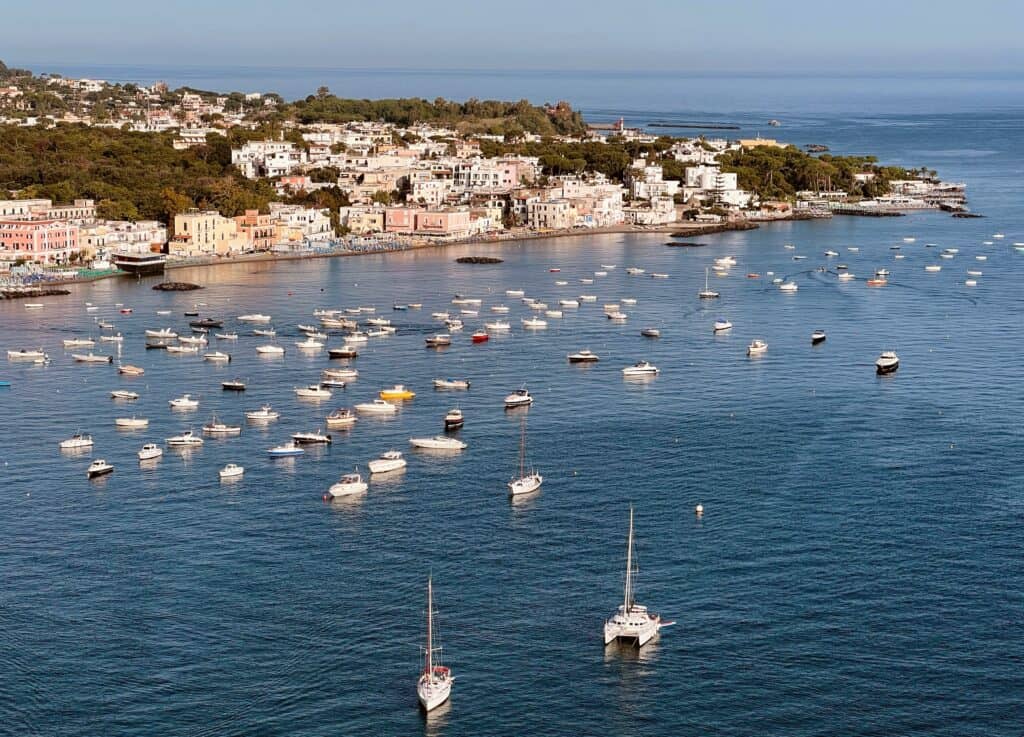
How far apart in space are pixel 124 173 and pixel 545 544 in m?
42.4

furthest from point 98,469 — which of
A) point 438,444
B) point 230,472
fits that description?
point 438,444

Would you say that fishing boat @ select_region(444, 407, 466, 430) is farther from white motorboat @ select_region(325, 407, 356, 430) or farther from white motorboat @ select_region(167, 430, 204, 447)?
white motorboat @ select_region(167, 430, 204, 447)

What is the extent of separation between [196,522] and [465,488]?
3.89 metres

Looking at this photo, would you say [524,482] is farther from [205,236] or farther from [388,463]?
[205,236]

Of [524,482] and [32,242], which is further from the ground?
[32,242]

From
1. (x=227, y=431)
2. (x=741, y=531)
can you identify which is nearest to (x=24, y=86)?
(x=227, y=431)

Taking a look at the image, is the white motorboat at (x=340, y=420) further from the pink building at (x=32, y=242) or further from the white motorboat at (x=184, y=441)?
Answer: the pink building at (x=32, y=242)

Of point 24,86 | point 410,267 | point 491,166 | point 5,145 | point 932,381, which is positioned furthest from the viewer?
point 24,86

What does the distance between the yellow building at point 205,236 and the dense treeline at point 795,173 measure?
28.6 meters

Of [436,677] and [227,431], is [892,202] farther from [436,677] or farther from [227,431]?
[436,677]

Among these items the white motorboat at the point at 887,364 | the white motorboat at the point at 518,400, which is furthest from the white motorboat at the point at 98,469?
the white motorboat at the point at 887,364

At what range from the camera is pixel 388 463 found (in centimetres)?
2303

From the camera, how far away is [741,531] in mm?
19906

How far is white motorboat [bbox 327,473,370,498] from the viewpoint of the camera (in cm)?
2159
